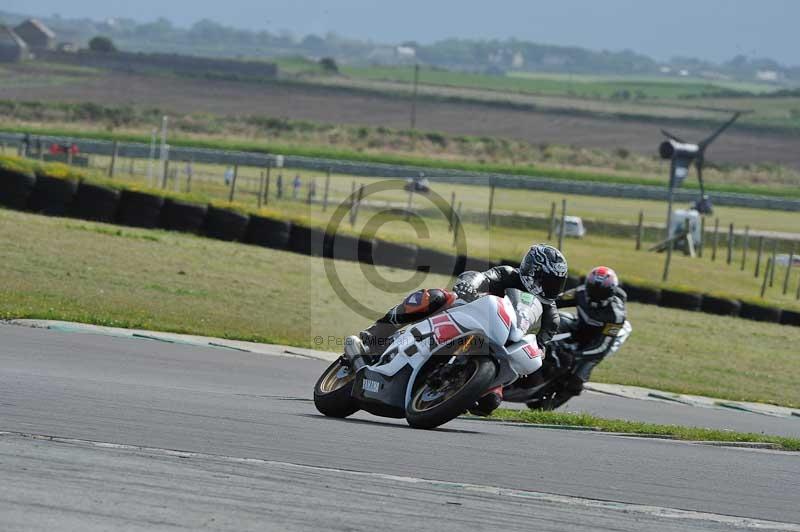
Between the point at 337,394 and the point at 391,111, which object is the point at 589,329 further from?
the point at 391,111

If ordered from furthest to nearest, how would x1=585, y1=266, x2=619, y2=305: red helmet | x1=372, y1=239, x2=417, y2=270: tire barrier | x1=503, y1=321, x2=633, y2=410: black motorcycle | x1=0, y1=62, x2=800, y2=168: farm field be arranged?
x1=0, y1=62, x2=800, y2=168: farm field, x1=372, y1=239, x2=417, y2=270: tire barrier, x1=585, y1=266, x2=619, y2=305: red helmet, x1=503, y1=321, x2=633, y2=410: black motorcycle

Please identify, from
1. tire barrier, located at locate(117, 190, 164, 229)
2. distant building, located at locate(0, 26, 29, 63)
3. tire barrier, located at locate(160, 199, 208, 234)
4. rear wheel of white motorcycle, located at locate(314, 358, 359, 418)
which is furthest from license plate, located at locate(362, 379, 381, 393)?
distant building, located at locate(0, 26, 29, 63)

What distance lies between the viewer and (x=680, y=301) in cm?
2514

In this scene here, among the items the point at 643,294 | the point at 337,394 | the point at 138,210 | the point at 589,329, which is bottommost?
the point at 643,294

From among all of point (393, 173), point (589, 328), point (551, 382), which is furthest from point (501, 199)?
point (551, 382)

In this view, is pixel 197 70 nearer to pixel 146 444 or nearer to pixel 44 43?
pixel 44 43

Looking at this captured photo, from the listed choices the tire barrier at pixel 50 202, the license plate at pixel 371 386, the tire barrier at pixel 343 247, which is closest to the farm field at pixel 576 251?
the tire barrier at pixel 343 247

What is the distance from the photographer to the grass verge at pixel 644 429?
1039cm

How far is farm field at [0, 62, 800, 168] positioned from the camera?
93.1 meters

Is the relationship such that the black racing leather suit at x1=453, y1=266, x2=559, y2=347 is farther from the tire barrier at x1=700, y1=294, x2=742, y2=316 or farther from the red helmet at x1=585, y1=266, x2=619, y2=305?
the tire barrier at x1=700, y1=294, x2=742, y2=316

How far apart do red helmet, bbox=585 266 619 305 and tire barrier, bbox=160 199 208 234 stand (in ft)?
39.2

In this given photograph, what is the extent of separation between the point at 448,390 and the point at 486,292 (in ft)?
2.84

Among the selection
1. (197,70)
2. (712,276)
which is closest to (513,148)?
(197,70)

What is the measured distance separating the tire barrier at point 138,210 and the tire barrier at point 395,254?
421 centimetres
